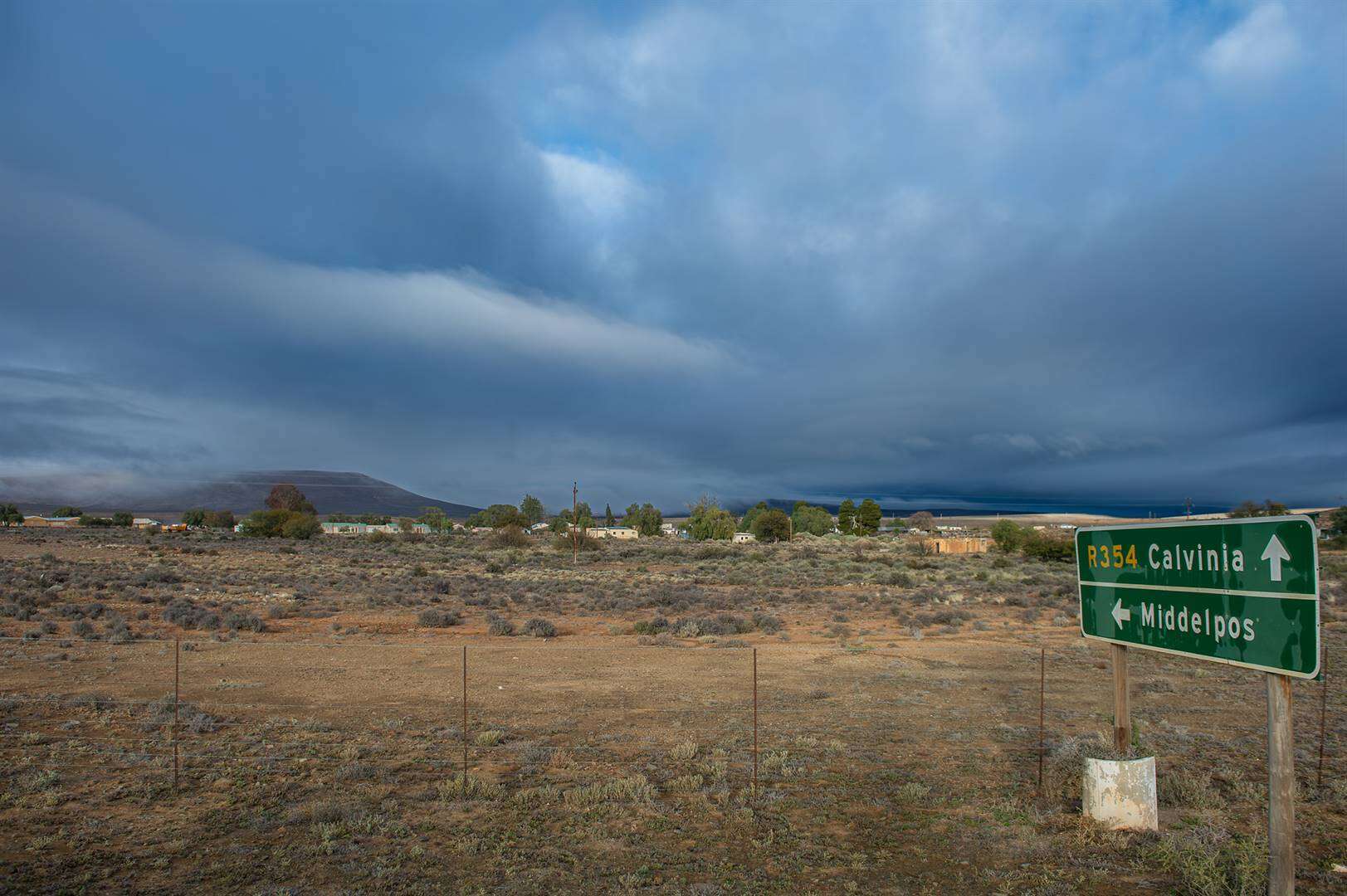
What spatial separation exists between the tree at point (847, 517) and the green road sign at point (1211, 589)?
11450 centimetres

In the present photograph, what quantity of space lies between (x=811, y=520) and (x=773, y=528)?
32.5 metres

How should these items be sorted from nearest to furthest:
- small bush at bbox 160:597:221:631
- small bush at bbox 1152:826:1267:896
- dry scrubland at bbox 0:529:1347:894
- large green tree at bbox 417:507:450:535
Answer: small bush at bbox 1152:826:1267:896 → dry scrubland at bbox 0:529:1347:894 → small bush at bbox 160:597:221:631 → large green tree at bbox 417:507:450:535

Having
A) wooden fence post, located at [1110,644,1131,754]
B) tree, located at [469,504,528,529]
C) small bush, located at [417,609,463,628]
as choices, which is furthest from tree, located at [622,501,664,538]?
wooden fence post, located at [1110,644,1131,754]

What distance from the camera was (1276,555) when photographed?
232 inches

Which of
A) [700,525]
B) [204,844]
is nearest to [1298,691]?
[204,844]

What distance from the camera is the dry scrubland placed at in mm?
7414

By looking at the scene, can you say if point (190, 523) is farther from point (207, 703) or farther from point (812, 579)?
point (207, 703)

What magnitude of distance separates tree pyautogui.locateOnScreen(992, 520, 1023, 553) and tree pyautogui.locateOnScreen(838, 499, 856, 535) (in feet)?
160

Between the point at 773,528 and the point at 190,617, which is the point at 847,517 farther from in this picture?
the point at 190,617

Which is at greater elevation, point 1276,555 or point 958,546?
point 1276,555

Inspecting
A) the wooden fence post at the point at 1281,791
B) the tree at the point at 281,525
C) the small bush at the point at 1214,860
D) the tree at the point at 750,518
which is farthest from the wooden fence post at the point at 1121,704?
the tree at the point at 750,518

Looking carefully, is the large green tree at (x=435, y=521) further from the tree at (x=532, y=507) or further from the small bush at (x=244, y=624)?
the small bush at (x=244, y=624)

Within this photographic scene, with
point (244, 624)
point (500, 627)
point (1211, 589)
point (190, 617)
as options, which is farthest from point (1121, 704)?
point (190, 617)

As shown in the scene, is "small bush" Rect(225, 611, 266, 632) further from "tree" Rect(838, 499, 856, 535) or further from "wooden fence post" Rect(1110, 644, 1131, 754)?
"tree" Rect(838, 499, 856, 535)
